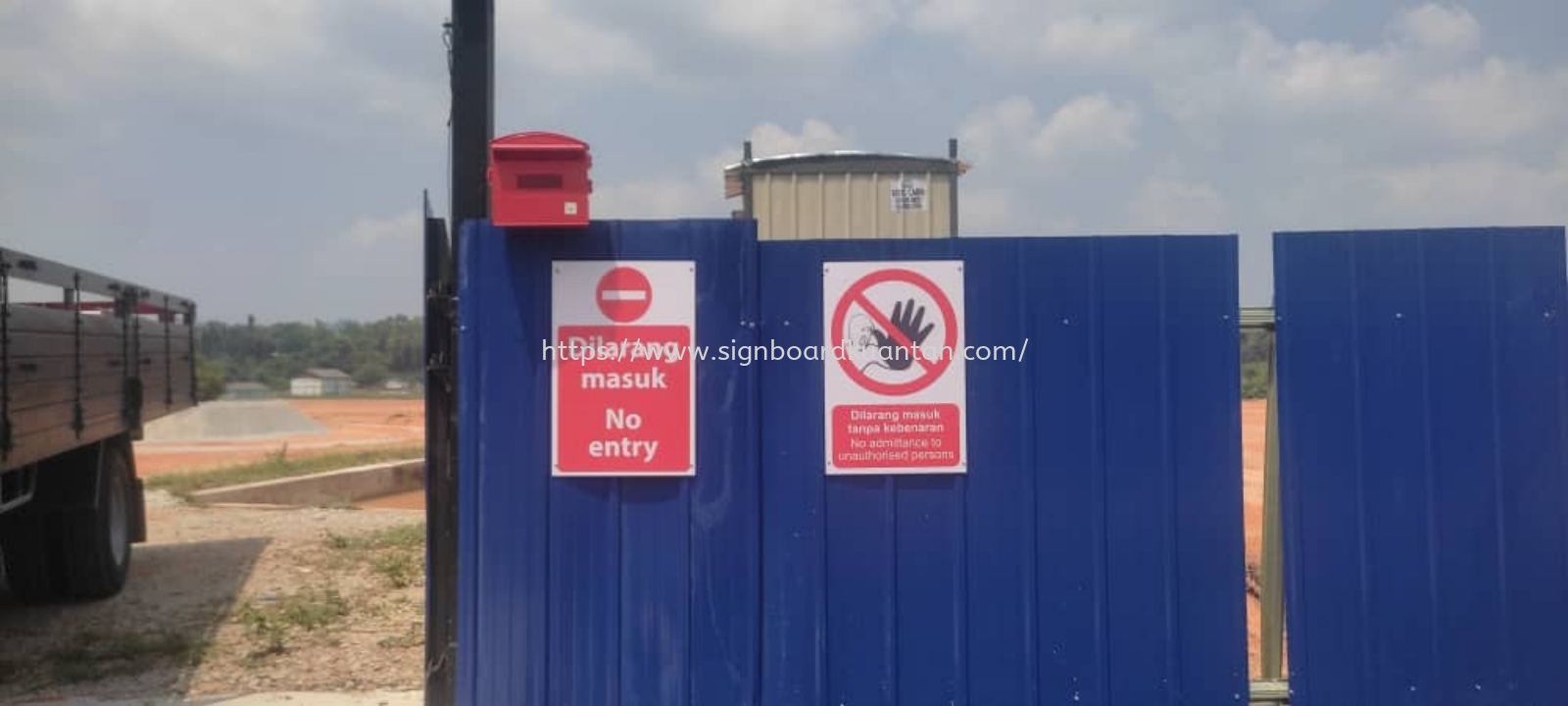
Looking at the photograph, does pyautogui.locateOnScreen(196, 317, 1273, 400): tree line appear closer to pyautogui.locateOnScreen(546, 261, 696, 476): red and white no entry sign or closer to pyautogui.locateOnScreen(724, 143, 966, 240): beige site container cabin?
pyautogui.locateOnScreen(724, 143, 966, 240): beige site container cabin

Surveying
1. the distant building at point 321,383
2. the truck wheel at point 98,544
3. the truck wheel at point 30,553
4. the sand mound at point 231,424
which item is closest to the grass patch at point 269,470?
the truck wheel at point 98,544

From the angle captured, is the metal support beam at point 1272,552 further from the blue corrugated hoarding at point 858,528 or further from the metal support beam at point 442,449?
the metal support beam at point 442,449

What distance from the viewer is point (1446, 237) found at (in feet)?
12.9

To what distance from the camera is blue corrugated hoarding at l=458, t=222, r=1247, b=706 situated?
3.88 meters

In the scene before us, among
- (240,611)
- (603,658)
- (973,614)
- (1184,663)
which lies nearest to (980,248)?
(973,614)

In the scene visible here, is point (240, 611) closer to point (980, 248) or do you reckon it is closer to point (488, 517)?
point (488, 517)

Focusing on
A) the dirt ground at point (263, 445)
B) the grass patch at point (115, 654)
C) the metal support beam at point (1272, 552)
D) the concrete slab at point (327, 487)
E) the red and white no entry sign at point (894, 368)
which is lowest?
the dirt ground at point (263, 445)

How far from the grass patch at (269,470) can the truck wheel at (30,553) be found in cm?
684

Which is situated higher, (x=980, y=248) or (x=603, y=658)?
(x=980, y=248)

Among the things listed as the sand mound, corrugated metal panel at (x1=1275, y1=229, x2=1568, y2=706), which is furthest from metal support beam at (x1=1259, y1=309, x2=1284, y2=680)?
the sand mound

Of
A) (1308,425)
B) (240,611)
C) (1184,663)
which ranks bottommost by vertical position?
(240,611)

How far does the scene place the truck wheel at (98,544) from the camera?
A: 739 centimetres

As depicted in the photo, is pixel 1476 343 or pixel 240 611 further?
pixel 240 611

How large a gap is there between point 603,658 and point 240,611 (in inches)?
178
